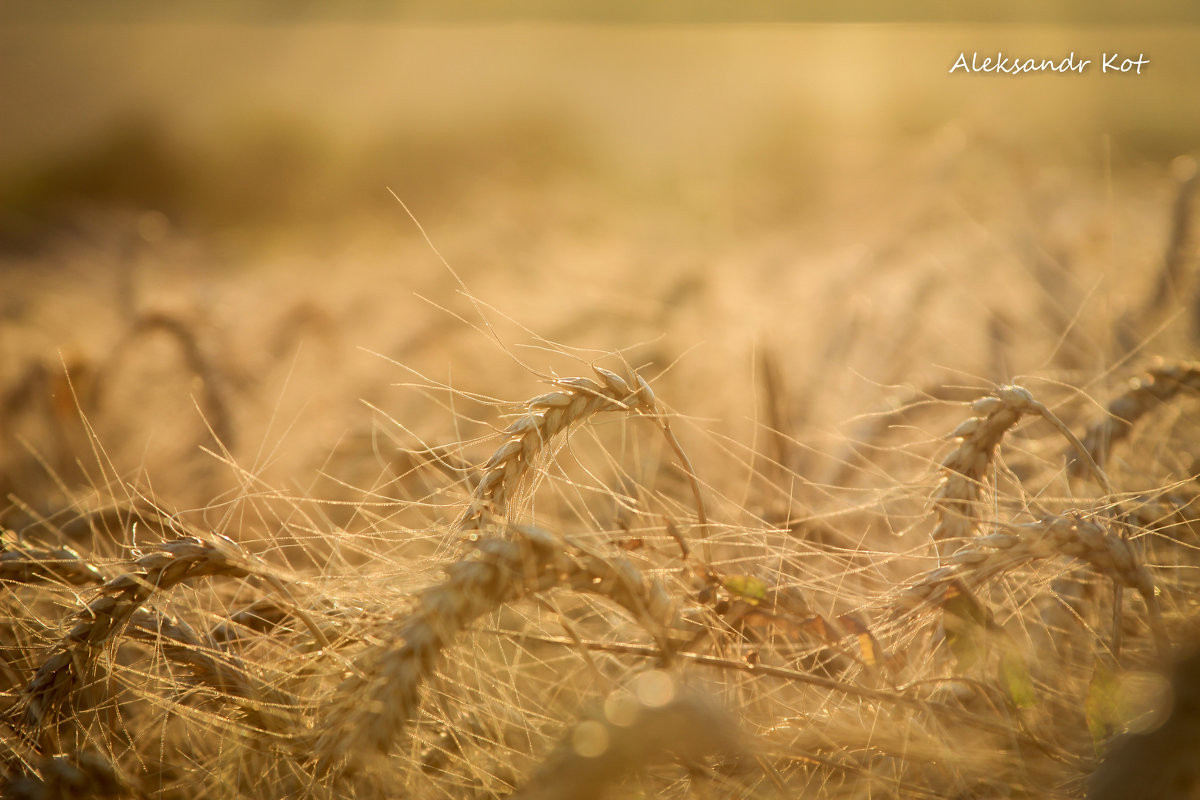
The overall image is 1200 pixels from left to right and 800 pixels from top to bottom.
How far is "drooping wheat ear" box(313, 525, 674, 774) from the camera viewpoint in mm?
668

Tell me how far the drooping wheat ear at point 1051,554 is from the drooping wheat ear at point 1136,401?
1.36ft

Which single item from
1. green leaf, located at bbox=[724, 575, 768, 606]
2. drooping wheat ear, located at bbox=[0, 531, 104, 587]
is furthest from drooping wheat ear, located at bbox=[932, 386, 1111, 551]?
drooping wheat ear, located at bbox=[0, 531, 104, 587]

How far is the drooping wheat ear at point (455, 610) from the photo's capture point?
67 cm

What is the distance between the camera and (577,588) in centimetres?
74

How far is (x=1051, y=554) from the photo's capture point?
82 centimetres

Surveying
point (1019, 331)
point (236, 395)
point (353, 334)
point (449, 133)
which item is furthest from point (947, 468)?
point (449, 133)

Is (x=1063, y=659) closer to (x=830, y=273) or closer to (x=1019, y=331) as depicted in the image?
(x=1019, y=331)

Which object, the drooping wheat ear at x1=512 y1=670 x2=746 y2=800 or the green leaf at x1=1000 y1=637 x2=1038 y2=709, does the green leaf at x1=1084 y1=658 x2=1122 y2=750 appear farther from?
the drooping wheat ear at x1=512 y1=670 x2=746 y2=800

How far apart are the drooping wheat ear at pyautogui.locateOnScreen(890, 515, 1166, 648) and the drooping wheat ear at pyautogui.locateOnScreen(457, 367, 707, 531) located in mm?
309

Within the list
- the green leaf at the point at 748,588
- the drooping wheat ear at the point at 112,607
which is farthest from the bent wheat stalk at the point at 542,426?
the drooping wheat ear at the point at 112,607

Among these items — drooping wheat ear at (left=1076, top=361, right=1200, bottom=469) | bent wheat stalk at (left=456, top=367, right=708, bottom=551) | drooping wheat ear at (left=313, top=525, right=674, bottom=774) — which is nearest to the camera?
drooping wheat ear at (left=313, top=525, right=674, bottom=774)

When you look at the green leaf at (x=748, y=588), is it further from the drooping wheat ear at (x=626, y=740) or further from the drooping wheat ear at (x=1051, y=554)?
the drooping wheat ear at (x=626, y=740)

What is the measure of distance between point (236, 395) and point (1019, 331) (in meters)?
2.27

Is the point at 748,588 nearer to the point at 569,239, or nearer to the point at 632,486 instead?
the point at 632,486
